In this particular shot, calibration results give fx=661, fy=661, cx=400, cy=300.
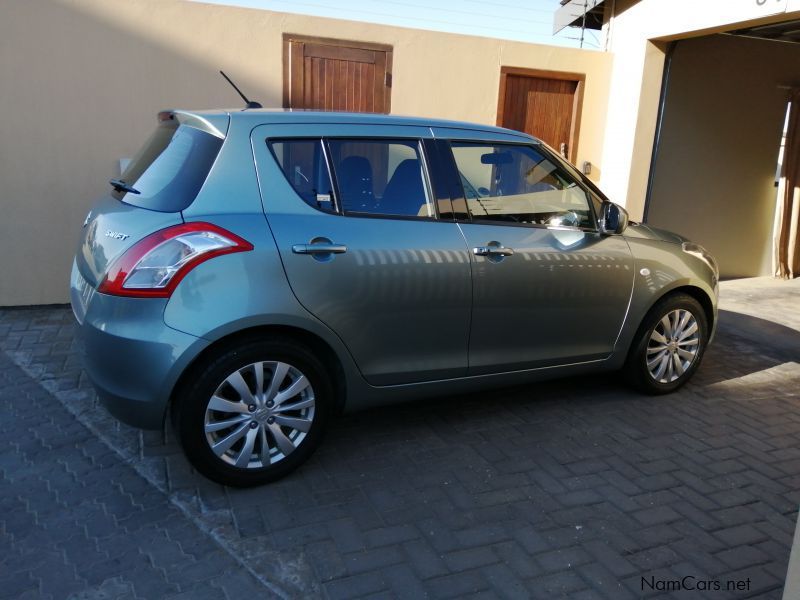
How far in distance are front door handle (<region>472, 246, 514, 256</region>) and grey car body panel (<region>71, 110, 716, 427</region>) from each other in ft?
0.19

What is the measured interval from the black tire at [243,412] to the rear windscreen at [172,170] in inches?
29.8

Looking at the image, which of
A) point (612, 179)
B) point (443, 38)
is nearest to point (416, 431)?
point (443, 38)

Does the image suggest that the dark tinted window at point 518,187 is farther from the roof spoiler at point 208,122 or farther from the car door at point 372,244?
the roof spoiler at point 208,122

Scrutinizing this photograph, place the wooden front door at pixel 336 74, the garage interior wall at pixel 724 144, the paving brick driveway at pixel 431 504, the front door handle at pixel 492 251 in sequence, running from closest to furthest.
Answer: the paving brick driveway at pixel 431 504, the front door handle at pixel 492 251, the wooden front door at pixel 336 74, the garage interior wall at pixel 724 144

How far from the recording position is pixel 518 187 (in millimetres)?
4012

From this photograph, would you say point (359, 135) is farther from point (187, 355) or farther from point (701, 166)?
point (701, 166)

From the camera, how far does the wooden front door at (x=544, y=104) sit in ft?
24.5

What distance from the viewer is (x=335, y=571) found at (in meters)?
2.75

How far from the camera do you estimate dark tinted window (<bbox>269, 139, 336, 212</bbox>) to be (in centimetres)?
330

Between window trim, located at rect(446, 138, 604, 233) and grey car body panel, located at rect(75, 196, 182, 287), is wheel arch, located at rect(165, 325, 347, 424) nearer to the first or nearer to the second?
grey car body panel, located at rect(75, 196, 182, 287)

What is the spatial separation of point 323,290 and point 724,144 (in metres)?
7.42

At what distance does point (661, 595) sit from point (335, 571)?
134 centimetres

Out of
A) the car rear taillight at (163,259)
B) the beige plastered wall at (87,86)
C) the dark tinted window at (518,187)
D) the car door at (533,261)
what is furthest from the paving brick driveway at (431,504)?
the beige plastered wall at (87,86)

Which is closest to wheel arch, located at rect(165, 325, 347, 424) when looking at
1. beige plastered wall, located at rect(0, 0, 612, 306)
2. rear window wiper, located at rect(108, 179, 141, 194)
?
rear window wiper, located at rect(108, 179, 141, 194)
